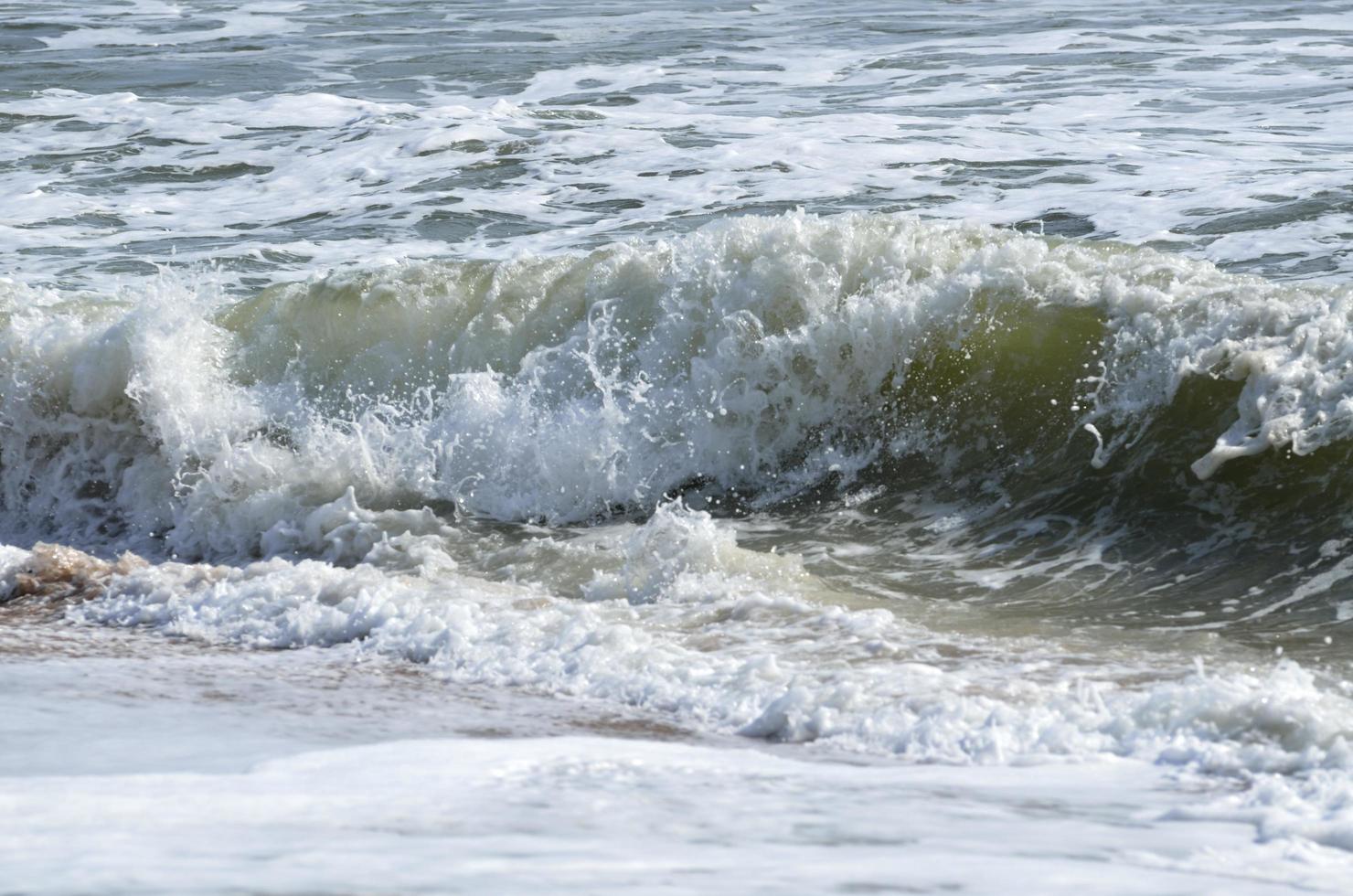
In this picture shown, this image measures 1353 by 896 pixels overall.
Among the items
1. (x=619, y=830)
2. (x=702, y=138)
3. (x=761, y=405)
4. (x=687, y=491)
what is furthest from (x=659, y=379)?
(x=702, y=138)

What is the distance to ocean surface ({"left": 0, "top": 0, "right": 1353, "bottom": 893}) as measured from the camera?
11.1 feet

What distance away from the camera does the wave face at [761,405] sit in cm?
679

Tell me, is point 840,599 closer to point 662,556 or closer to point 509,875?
point 662,556

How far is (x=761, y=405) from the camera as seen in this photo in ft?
26.7

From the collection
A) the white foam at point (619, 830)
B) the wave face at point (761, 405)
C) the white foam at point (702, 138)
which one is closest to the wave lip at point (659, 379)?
the wave face at point (761, 405)

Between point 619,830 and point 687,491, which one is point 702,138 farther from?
point 619,830

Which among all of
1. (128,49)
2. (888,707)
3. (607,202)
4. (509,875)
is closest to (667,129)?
(607,202)

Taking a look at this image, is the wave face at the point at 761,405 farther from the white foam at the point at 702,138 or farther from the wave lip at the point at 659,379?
the white foam at the point at 702,138

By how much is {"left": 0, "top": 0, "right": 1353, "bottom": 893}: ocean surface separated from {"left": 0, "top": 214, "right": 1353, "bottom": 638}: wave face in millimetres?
26

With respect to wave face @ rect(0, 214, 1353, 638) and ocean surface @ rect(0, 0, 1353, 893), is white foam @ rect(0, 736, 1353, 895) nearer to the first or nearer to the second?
ocean surface @ rect(0, 0, 1353, 893)

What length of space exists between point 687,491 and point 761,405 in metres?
0.60

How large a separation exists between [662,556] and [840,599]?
2.38ft

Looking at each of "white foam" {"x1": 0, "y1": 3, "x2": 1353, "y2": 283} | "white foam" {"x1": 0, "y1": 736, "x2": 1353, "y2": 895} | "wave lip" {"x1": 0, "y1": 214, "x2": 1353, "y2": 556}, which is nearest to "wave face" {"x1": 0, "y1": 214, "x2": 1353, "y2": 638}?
"wave lip" {"x1": 0, "y1": 214, "x2": 1353, "y2": 556}

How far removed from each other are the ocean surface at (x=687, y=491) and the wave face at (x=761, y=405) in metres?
0.03
